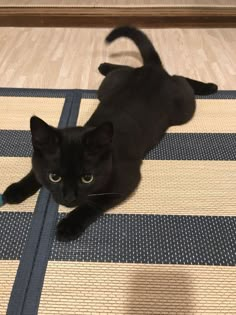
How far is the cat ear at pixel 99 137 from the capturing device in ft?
3.06

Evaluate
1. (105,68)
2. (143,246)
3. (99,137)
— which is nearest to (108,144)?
(99,137)

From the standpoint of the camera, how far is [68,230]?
101 centimetres

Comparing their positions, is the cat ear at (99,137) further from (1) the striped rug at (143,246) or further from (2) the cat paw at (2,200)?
(2) the cat paw at (2,200)

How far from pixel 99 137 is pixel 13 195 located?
1.17 feet

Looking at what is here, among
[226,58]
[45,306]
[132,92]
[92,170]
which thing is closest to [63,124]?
[132,92]

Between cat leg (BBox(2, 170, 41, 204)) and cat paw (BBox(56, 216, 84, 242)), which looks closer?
cat paw (BBox(56, 216, 84, 242))

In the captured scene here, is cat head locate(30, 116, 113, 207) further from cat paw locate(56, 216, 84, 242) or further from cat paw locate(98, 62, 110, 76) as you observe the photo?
cat paw locate(98, 62, 110, 76)

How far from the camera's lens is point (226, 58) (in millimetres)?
2154

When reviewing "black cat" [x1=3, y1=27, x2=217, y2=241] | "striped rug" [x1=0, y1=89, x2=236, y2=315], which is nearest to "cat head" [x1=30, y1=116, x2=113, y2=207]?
"black cat" [x1=3, y1=27, x2=217, y2=241]

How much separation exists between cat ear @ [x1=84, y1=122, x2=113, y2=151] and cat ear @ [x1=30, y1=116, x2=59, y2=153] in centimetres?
8

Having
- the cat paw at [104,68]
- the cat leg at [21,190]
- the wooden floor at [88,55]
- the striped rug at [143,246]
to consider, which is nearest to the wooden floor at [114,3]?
the wooden floor at [88,55]

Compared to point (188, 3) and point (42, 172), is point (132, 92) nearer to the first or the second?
point (42, 172)

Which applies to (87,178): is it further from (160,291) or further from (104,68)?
(104,68)

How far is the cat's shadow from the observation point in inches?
34.4
